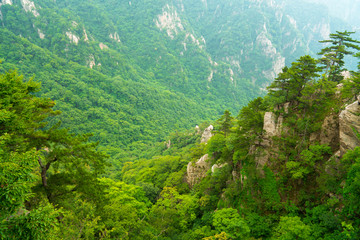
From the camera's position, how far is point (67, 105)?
106m

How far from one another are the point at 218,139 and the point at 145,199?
41.3 feet

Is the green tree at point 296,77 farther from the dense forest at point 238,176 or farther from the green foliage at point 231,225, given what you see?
the green foliage at point 231,225

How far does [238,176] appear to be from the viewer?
22359 millimetres

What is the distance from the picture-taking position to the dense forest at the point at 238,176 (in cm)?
1011

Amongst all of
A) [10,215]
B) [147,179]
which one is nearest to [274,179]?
[10,215]

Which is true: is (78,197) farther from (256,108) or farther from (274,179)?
(256,108)

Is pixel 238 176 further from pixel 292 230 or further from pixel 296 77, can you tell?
pixel 296 77

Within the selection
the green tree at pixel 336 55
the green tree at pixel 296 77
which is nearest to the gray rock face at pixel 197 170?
the green tree at pixel 296 77

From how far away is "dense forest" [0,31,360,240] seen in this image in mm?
10107

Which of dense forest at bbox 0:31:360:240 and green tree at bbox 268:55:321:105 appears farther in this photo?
green tree at bbox 268:55:321:105

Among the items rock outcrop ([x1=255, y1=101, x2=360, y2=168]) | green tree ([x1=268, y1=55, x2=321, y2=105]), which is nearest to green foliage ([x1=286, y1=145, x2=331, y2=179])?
rock outcrop ([x1=255, y1=101, x2=360, y2=168])

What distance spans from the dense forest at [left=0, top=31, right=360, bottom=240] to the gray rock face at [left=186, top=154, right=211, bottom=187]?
2609 mm

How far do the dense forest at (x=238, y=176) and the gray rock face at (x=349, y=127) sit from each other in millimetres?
67

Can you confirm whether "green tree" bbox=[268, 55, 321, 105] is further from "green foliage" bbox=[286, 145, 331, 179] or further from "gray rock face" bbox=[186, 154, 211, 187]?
"gray rock face" bbox=[186, 154, 211, 187]
